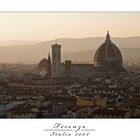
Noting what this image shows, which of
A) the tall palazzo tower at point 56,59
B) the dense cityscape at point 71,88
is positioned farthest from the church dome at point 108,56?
the tall palazzo tower at point 56,59


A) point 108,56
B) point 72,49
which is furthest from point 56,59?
point 108,56

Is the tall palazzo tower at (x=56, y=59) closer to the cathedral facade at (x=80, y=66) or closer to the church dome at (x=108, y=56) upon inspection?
the cathedral facade at (x=80, y=66)

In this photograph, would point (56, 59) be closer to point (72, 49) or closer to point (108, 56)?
point (72, 49)

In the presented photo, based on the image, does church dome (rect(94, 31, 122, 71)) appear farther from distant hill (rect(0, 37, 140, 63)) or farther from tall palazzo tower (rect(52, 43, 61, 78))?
tall palazzo tower (rect(52, 43, 61, 78))

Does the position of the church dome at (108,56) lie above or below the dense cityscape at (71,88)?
above
